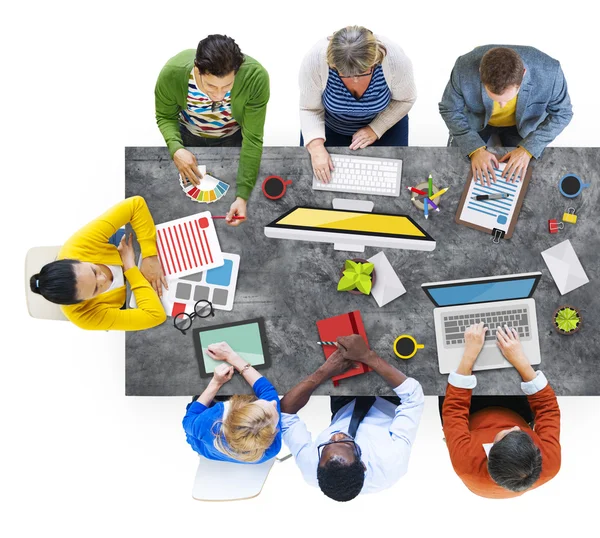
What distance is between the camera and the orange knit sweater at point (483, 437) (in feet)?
6.84

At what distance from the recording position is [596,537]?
9.23 ft

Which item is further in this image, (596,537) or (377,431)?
(596,537)

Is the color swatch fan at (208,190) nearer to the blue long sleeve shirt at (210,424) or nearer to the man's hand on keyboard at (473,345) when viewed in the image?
the blue long sleeve shirt at (210,424)

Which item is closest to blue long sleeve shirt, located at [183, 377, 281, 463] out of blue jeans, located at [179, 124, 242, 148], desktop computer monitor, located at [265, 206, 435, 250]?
desktop computer monitor, located at [265, 206, 435, 250]

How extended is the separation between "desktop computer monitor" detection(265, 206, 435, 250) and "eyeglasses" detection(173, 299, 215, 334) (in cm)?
39

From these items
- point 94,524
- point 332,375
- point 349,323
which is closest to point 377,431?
point 332,375

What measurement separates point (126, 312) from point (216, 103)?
91cm

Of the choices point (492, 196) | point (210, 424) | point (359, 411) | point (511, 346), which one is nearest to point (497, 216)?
point (492, 196)

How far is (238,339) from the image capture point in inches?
86.2

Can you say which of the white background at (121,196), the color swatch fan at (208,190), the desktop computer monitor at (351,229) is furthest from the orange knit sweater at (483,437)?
the color swatch fan at (208,190)

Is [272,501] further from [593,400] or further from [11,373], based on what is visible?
[593,400]

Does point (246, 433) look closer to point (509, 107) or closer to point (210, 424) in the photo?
point (210, 424)

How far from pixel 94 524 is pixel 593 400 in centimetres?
279

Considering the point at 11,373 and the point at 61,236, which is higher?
the point at 61,236
